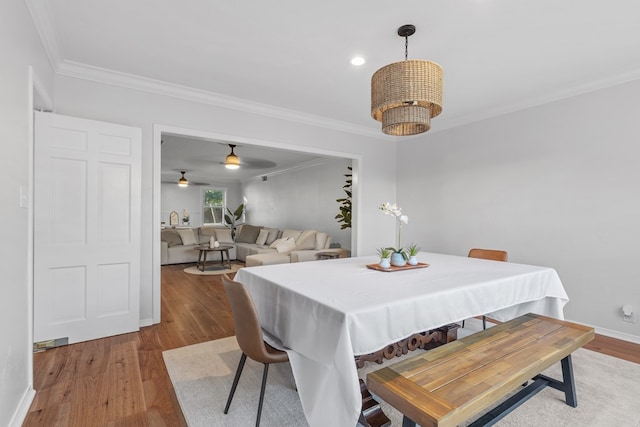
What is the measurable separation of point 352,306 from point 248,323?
56 centimetres

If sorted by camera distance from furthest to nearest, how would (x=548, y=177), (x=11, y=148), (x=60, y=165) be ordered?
1. (x=548, y=177)
2. (x=60, y=165)
3. (x=11, y=148)

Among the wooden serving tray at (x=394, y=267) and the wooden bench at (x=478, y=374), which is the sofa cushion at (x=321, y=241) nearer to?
the wooden serving tray at (x=394, y=267)

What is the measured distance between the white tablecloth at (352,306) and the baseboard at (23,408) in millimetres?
1344

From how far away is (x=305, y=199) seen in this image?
7387 millimetres

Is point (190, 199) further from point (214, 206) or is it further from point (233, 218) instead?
point (233, 218)

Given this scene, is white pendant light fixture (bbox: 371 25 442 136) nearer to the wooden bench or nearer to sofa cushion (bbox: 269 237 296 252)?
the wooden bench

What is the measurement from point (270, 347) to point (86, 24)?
2611 millimetres

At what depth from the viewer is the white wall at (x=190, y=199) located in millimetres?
10414

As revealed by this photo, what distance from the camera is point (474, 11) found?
6.69 ft

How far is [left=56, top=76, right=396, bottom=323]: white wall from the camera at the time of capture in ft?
9.70

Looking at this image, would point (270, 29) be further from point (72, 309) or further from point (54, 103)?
point (72, 309)

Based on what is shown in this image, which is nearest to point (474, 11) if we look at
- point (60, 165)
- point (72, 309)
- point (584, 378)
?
point (584, 378)

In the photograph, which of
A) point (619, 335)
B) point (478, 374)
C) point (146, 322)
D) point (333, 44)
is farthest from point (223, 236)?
point (619, 335)

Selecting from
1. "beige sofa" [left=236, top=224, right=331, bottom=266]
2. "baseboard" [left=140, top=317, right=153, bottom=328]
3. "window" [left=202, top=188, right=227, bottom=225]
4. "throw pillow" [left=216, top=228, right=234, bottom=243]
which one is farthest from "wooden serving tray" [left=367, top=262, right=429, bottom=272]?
"window" [left=202, top=188, right=227, bottom=225]
